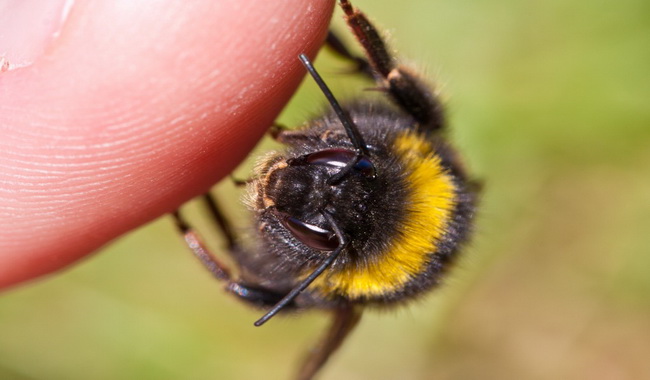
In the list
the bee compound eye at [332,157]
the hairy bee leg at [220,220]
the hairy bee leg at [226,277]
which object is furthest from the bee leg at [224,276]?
the bee compound eye at [332,157]

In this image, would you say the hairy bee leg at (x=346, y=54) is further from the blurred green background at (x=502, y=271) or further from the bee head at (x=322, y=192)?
the blurred green background at (x=502, y=271)

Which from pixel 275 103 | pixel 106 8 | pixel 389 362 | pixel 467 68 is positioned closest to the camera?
pixel 106 8

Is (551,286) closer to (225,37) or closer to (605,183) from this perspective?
(605,183)

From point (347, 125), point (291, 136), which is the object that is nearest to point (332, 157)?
point (347, 125)

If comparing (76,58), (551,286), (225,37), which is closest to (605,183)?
(551,286)

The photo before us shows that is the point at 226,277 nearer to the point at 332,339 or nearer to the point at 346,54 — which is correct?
the point at 332,339

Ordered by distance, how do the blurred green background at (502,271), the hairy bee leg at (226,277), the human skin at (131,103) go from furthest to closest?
the blurred green background at (502,271), the hairy bee leg at (226,277), the human skin at (131,103)

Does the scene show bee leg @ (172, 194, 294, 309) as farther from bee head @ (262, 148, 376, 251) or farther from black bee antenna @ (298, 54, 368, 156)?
black bee antenna @ (298, 54, 368, 156)
